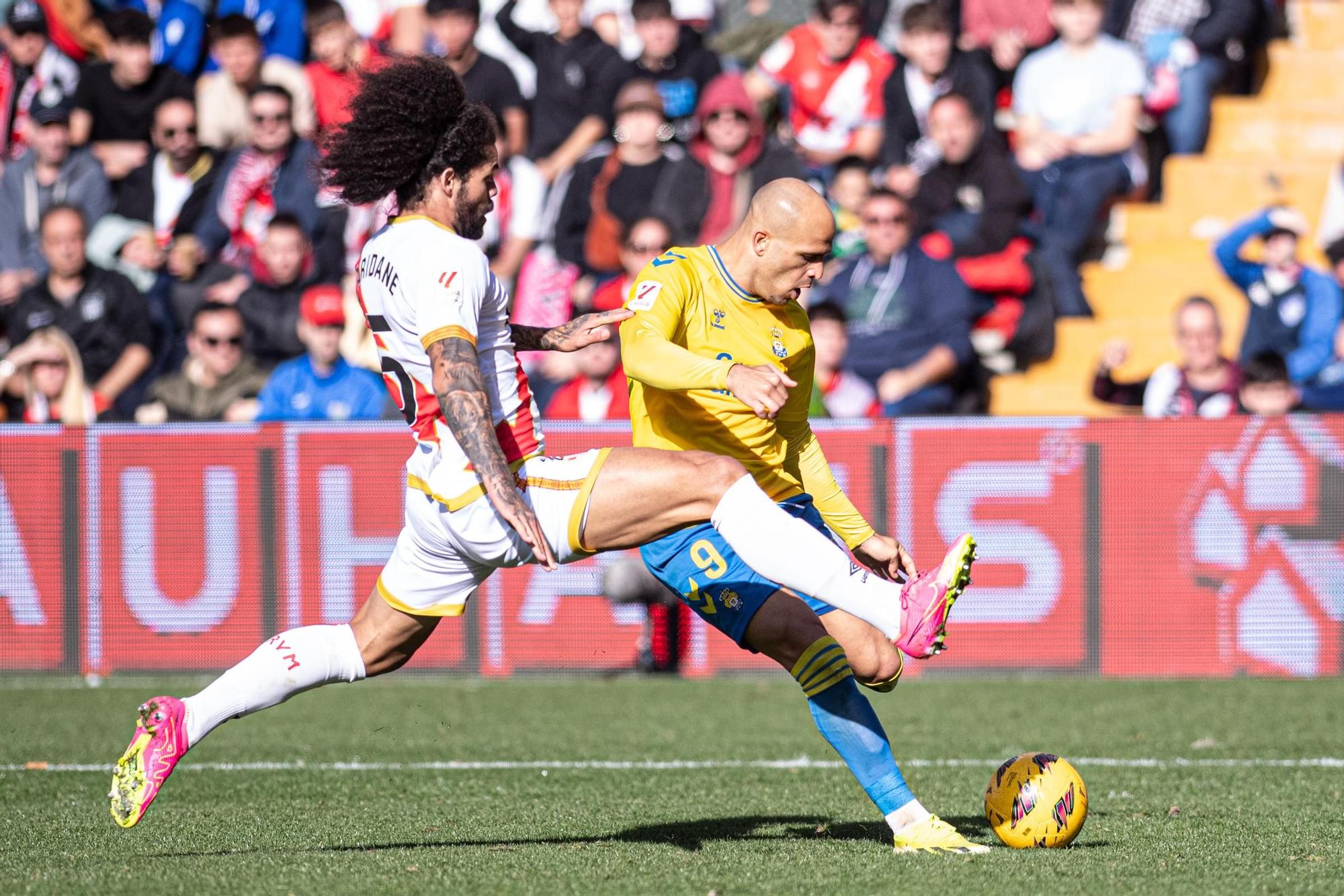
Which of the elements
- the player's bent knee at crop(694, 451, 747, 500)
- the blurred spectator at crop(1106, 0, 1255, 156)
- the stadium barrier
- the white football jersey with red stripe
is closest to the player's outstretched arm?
the white football jersey with red stripe

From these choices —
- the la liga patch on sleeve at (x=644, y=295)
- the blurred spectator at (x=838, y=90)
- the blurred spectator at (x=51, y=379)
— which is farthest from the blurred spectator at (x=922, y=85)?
the la liga patch on sleeve at (x=644, y=295)

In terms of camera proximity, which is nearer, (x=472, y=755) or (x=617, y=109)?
(x=472, y=755)

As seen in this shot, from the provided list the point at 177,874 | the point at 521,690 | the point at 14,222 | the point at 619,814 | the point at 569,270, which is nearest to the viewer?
the point at 177,874

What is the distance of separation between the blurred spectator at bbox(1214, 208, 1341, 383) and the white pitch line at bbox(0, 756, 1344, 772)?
5.52 m

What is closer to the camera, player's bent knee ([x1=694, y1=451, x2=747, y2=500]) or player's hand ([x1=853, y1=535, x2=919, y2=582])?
player's bent knee ([x1=694, y1=451, x2=747, y2=500])

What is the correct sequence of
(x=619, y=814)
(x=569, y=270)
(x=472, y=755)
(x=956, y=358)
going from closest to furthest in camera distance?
(x=619, y=814)
(x=472, y=755)
(x=956, y=358)
(x=569, y=270)

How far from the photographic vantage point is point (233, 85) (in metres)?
15.3

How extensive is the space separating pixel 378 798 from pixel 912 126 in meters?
8.87

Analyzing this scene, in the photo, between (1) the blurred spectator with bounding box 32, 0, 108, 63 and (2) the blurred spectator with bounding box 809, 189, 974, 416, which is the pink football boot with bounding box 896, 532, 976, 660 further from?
(1) the blurred spectator with bounding box 32, 0, 108, 63

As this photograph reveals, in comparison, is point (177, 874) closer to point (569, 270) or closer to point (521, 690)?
point (521, 690)

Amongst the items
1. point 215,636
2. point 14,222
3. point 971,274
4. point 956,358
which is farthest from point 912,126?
point 14,222

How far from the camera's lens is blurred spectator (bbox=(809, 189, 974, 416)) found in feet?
40.9

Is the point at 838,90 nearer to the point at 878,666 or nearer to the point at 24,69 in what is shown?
the point at 24,69

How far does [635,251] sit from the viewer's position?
12.7 m
